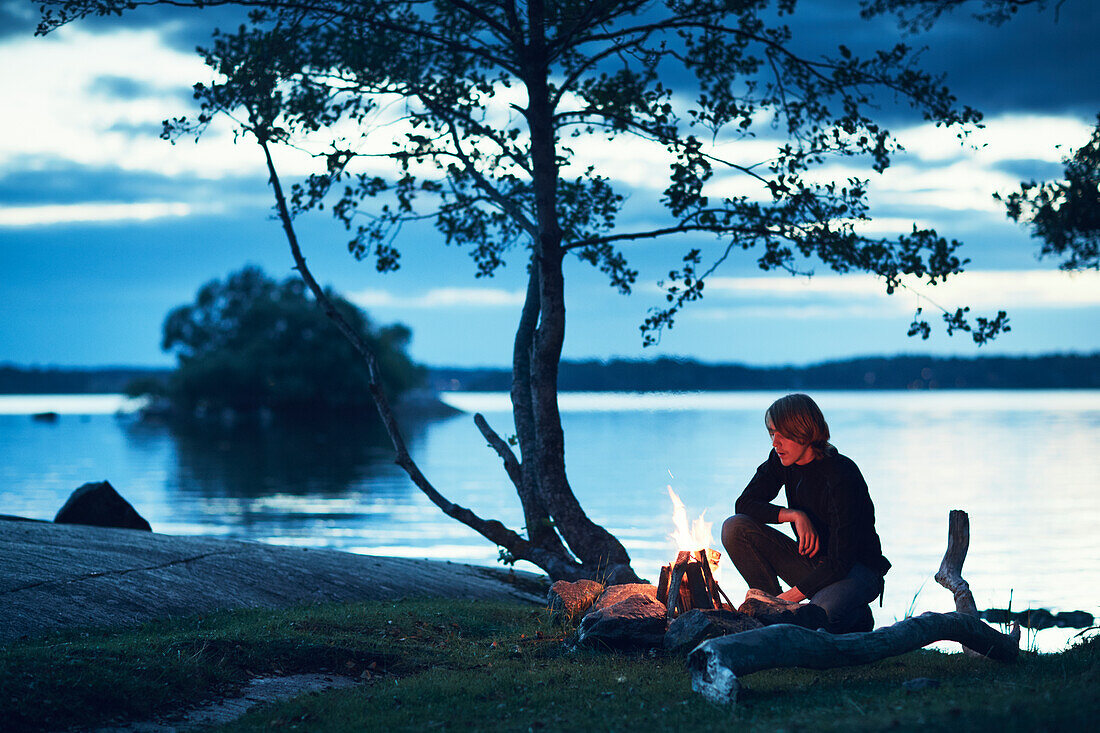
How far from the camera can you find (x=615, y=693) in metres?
7.38

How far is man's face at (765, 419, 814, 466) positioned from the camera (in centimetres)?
817

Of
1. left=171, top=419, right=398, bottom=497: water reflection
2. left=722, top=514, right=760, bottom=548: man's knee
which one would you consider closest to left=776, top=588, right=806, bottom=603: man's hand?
left=722, top=514, right=760, bottom=548: man's knee

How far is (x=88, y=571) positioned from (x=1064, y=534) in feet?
72.1

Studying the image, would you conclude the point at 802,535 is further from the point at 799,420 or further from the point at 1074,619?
the point at 1074,619

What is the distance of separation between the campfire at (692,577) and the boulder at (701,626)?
33 cm

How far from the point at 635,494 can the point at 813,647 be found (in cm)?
2767

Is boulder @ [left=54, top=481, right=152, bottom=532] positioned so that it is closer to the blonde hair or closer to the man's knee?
the man's knee

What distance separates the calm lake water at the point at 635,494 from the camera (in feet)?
68.4

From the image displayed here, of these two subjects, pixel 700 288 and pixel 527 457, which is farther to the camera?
pixel 527 457

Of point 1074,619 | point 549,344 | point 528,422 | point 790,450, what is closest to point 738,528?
point 790,450

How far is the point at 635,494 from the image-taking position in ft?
114

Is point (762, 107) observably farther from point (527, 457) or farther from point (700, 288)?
point (527, 457)

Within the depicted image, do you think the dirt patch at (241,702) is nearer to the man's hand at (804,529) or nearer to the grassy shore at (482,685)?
the grassy shore at (482,685)

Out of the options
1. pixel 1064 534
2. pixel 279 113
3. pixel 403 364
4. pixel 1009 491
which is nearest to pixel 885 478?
pixel 1009 491
